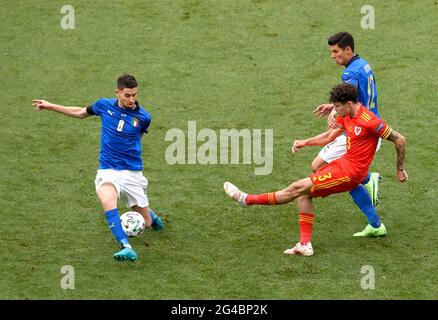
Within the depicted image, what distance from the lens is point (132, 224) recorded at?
917cm

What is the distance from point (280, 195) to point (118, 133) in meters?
1.72

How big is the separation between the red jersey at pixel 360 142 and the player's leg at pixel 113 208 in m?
2.17

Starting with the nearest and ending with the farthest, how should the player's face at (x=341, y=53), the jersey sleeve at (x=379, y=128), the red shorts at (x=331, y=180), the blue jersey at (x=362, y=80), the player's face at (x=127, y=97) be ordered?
the jersey sleeve at (x=379, y=128)
the red shorts at (x=331, y=180)
the player's face at (x=127, y=97)
the blue jersey at (x=362, y=80)
the player's face at (x=341, y=53)

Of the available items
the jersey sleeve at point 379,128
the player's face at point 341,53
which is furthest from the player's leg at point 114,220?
the player's face at point 341,53

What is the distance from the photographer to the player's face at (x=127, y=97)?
30.3 feet

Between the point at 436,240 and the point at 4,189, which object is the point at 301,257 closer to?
the point at 436,240

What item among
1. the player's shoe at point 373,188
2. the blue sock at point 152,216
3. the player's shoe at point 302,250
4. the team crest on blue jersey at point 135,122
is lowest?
the player's shoe at point 302,250

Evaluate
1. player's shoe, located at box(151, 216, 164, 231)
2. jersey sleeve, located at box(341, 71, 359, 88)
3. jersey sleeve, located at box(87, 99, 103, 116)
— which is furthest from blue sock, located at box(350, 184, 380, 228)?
jersey sleeve, located at box(87, 99, 103, 116)

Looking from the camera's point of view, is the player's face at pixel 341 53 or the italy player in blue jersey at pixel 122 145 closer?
the italy player in blue jersey at pixel 122 145

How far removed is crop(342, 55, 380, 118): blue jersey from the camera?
9453mm

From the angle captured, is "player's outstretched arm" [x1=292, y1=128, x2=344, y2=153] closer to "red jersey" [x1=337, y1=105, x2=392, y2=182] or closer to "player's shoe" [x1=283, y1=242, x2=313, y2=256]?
"red jersey" [x1=337, y1=105, x2=392, y2=182]

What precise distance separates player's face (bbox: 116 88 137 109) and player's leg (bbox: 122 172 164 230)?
684mm

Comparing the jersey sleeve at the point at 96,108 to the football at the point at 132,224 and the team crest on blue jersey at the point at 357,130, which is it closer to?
the football at the point at 132,224
